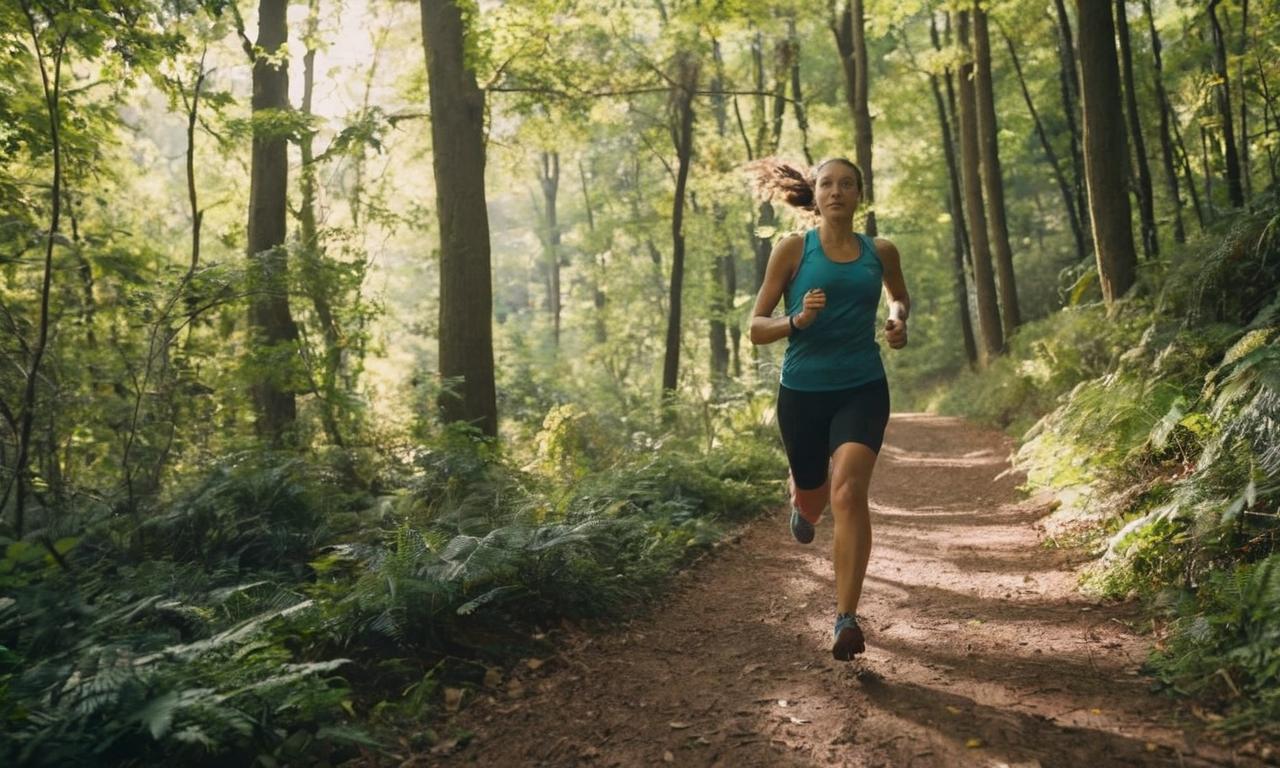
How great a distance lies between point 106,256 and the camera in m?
6.91

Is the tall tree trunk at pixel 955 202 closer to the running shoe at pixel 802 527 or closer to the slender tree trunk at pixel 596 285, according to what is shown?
the slender tree trunk at pixel 596 285

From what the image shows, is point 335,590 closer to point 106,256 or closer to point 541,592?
point 541,592

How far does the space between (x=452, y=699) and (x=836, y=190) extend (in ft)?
10.5

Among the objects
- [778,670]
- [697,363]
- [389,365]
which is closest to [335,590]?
[778,670]

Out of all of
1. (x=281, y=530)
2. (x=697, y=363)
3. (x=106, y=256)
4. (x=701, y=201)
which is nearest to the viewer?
(x=281, y=530)

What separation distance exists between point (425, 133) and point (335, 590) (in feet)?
49.7

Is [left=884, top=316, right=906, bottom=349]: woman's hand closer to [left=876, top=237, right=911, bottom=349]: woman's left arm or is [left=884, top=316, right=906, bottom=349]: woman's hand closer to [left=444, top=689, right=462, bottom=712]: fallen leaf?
[left=876, top=237, right=911, bottom=349]: woman's left arm

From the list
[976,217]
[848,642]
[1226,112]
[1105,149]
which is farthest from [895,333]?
[976,217]

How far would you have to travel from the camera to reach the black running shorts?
4055 mm

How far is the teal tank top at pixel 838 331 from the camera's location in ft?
13.7

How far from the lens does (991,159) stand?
16797 millimetres

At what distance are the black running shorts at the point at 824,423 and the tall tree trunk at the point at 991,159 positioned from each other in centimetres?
1378

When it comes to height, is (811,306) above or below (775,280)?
below

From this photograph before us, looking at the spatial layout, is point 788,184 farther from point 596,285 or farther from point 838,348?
point 596,285
